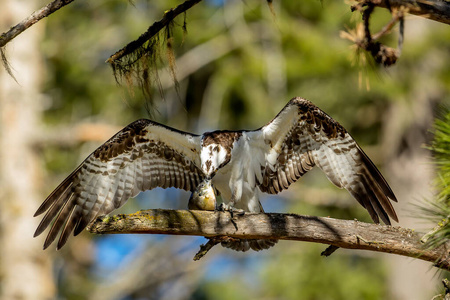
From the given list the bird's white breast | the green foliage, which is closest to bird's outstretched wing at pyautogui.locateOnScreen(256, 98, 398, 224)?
the bird's white breast

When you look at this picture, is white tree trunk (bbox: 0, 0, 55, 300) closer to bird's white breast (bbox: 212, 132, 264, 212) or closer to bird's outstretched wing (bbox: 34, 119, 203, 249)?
bird's outstretched wing (bbox: 34, 119, 203, 249)

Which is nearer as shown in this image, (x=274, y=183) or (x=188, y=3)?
(x=188, y=3)

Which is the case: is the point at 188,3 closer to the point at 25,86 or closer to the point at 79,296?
the point at 25,86

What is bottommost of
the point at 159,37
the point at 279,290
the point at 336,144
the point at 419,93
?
the point at 279,290

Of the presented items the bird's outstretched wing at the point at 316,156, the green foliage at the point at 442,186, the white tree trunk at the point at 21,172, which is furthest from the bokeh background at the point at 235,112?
the green foliage at the point at 442,186

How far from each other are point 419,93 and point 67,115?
8032 millimetres

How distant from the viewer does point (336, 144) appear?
21.3 feet

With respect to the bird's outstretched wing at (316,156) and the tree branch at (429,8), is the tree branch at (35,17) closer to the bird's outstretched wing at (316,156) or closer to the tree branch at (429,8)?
the tree branch at (429,8)

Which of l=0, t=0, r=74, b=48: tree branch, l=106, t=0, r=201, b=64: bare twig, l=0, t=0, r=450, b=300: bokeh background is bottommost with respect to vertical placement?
l=0, t=0, r=450, b=300: bokeh background

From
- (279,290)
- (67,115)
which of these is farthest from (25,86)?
(279,290)

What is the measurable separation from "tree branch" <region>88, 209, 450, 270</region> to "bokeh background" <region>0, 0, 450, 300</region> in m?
5.83

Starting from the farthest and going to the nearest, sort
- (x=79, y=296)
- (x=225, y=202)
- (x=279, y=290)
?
(x=79, y=296), (x=279, y=290), (x=225, y=202)

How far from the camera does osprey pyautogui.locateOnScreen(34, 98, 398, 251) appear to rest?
6.23 meters

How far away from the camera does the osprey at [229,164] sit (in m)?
6.23
